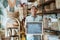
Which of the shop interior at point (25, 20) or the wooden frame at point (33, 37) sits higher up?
the shop interior at point (25, 20)

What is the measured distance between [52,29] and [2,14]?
22.6 inches

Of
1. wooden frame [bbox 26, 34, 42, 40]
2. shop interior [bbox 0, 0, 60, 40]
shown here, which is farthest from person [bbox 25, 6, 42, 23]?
wooden frame [bbox 26, 34, 42, 40]

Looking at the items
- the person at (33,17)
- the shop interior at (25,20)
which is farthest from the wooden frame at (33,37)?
the person at (33,17)

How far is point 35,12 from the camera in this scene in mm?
1414

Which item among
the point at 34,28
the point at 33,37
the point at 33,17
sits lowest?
the point at 33,37

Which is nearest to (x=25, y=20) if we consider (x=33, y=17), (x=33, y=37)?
(x=33, y=17)

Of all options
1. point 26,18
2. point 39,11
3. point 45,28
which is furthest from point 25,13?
point 45,28

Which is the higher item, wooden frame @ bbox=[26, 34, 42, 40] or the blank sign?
the blank sign

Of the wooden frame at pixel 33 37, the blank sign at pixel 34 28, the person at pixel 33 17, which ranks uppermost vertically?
the person at pixel 33 17

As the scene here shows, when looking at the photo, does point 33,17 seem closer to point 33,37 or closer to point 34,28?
point 34,28

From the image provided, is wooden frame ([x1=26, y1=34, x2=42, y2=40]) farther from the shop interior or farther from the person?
the person

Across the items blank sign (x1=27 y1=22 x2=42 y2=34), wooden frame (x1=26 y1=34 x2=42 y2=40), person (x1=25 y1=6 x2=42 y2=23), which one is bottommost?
wooden frame (x1=26 y1=34 x2=42 y2=40)

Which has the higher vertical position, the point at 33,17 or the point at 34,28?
the point at 33,17

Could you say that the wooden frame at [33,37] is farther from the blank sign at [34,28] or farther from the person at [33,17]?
the person at [33,17]
